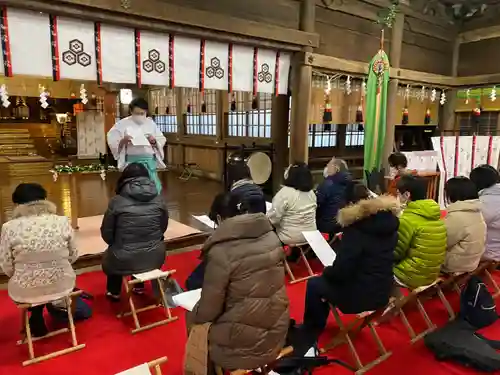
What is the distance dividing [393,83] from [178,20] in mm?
4059

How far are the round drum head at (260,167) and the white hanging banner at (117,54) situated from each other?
Result: 2.87 meters

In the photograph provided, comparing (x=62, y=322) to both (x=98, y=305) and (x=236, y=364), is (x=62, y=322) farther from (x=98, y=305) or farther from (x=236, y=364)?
(x=236, y=364)

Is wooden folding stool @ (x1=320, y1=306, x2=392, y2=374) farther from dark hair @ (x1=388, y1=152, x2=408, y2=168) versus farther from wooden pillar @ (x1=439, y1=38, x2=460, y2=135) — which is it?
wooden pillar @ (x1=439, y1=38, x2=460, y2=135)

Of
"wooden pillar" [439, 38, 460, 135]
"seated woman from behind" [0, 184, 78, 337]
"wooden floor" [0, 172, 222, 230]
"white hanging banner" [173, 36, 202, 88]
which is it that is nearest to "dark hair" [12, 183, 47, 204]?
"seated woman from behind" [0, 184, 78, 337]

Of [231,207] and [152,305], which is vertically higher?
[231,207]

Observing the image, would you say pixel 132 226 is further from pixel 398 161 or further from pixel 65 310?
pixel 398 161

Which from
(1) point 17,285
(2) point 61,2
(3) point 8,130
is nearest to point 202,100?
(3) point 8,130

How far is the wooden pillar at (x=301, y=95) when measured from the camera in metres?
5.16

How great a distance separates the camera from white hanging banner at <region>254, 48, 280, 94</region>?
4.94m

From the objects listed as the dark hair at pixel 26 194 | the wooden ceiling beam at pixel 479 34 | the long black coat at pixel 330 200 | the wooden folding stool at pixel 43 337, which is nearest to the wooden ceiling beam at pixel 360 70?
the wooden ceiling beam at pixel 479 34

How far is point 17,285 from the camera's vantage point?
7.91 feet

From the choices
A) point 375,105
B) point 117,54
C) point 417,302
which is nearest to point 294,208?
point 417,302

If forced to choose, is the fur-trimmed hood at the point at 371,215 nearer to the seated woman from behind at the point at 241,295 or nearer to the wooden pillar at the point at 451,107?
the seated woman from behind at the point at 241,295

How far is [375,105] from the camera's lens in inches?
234
